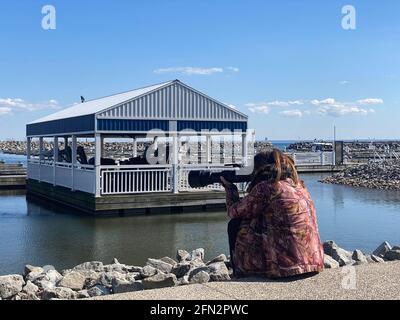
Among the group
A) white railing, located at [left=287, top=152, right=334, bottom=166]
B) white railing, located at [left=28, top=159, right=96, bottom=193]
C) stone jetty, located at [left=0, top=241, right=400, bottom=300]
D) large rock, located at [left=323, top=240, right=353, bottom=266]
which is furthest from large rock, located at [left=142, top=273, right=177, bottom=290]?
white railing, located at [left=287, top=152, right=334, bottom=166]

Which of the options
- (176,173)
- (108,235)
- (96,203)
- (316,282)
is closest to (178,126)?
(176,173)

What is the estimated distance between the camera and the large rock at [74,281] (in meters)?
7.57

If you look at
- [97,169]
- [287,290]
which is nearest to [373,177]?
[97,169]

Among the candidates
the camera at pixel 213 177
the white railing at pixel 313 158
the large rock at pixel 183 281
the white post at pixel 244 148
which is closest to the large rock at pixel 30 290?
the large rock at pixel 183 281

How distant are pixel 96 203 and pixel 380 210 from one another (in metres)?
9.09

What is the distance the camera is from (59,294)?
6660 millimetres

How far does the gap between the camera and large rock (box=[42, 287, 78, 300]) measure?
195cm

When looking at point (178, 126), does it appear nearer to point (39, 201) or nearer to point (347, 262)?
point (39, 201)

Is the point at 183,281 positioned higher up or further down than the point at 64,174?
further down

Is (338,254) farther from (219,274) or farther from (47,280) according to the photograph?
(47,280)

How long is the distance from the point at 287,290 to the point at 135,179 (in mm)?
12516

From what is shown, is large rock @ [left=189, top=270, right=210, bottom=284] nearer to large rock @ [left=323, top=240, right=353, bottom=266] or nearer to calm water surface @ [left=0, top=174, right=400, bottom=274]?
large rock @ [left=323, top=240, right=353, bottom=266]

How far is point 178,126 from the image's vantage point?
1859 cm

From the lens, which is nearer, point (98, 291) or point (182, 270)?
point (98, 291)
